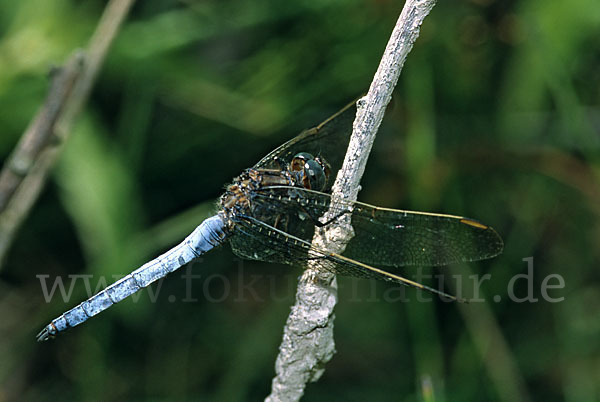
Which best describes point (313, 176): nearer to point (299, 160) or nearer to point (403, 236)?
point (299, 160)

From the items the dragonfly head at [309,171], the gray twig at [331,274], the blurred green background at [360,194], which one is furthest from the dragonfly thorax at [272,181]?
the blurred green background at [360,194]

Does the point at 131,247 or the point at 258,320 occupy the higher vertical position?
the point at 131,247

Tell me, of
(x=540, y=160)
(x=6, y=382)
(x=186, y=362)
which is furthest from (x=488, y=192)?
(x=6, y=382)

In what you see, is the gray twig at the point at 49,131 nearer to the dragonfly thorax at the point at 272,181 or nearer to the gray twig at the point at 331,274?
the dragonfly thorax at the point at 272,181

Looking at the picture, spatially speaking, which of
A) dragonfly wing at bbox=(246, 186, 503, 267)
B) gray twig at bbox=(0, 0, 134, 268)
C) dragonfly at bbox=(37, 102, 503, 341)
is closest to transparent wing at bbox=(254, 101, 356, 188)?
dragonfly at bbox=(37, 102, 503, 341)

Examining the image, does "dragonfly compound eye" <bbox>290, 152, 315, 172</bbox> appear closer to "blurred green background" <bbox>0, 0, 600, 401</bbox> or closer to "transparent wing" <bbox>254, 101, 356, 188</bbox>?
"transparent wing" <bbox>254, 101, 356, 188</bbox>

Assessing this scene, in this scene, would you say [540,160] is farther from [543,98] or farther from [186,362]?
[186,362]

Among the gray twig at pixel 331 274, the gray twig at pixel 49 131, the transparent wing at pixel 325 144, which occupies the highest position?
the gray twig at pixel 49 131
